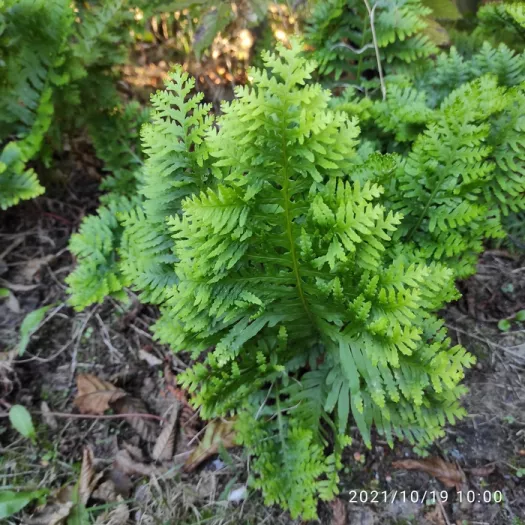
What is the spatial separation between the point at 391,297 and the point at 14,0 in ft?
7.52

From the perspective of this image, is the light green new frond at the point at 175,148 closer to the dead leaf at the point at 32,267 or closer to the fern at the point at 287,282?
the fern at the point at 287,282

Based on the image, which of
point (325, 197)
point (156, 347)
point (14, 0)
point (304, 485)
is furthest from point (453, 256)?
point (14, 0)

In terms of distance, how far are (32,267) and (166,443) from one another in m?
1.41

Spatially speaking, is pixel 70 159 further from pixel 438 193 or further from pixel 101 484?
pixel 438 193

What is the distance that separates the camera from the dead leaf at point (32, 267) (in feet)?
8.92

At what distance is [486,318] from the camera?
7.61ft

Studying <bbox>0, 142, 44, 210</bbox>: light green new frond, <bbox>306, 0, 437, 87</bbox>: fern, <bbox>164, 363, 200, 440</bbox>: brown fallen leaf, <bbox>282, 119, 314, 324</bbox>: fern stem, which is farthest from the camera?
<bbox>0, 142, 44, 210</bbox>: light green new frond

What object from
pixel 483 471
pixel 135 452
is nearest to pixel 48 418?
pixel 135 452

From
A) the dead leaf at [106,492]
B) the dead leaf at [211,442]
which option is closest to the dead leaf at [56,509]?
the dead leaf at [106,492]

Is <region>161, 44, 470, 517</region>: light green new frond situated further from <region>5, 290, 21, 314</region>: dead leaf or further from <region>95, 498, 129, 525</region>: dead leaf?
<region>5, 290, 21, 314</region>: dead leaf

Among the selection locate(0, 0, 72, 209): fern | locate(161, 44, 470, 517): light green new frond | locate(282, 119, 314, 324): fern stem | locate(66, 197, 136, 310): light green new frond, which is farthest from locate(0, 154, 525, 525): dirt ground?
locate(282, 119, 314, 324): fern stem

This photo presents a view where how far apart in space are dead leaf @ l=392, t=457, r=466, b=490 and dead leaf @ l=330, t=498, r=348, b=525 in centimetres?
28

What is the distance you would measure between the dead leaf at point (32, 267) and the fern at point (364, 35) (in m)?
1.98

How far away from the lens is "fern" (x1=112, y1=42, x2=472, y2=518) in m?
1.37
